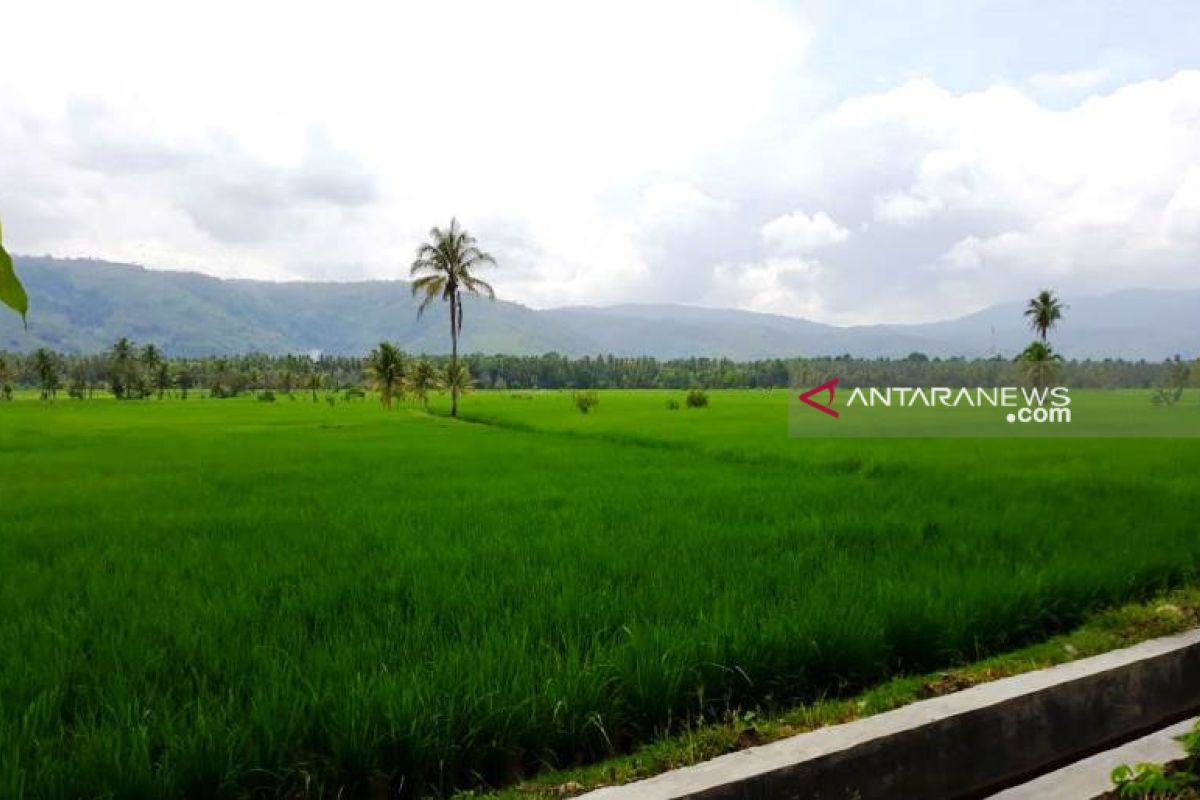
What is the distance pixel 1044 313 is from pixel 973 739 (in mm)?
67086

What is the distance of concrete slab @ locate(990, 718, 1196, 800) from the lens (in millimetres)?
3238

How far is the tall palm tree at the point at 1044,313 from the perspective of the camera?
6038cm

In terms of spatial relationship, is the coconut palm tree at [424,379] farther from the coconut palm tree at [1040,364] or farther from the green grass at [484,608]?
the coconut palm tree at [1040,364]

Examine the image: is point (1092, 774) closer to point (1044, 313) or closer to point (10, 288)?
point (10, 288)

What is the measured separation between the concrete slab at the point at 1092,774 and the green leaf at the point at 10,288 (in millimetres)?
3846

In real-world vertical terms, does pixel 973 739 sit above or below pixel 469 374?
below

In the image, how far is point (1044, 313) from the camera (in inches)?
2386

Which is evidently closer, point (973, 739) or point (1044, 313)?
point (973, 739)

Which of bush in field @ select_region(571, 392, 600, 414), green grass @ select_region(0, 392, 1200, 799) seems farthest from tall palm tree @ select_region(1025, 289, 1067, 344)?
green grass @ select_region(0, 392, 1200, 799)

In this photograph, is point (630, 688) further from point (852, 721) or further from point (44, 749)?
point (44, 749)

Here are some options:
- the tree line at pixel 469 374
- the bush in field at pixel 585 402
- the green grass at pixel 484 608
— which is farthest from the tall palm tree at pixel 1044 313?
the green grass at pixel 484 608

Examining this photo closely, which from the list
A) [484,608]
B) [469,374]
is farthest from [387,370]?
[484,608]

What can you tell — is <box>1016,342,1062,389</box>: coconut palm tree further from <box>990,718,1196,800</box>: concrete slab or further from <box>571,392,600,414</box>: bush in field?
<box>990,718,1196,800</box>: concrete slab

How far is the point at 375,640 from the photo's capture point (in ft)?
13.6
